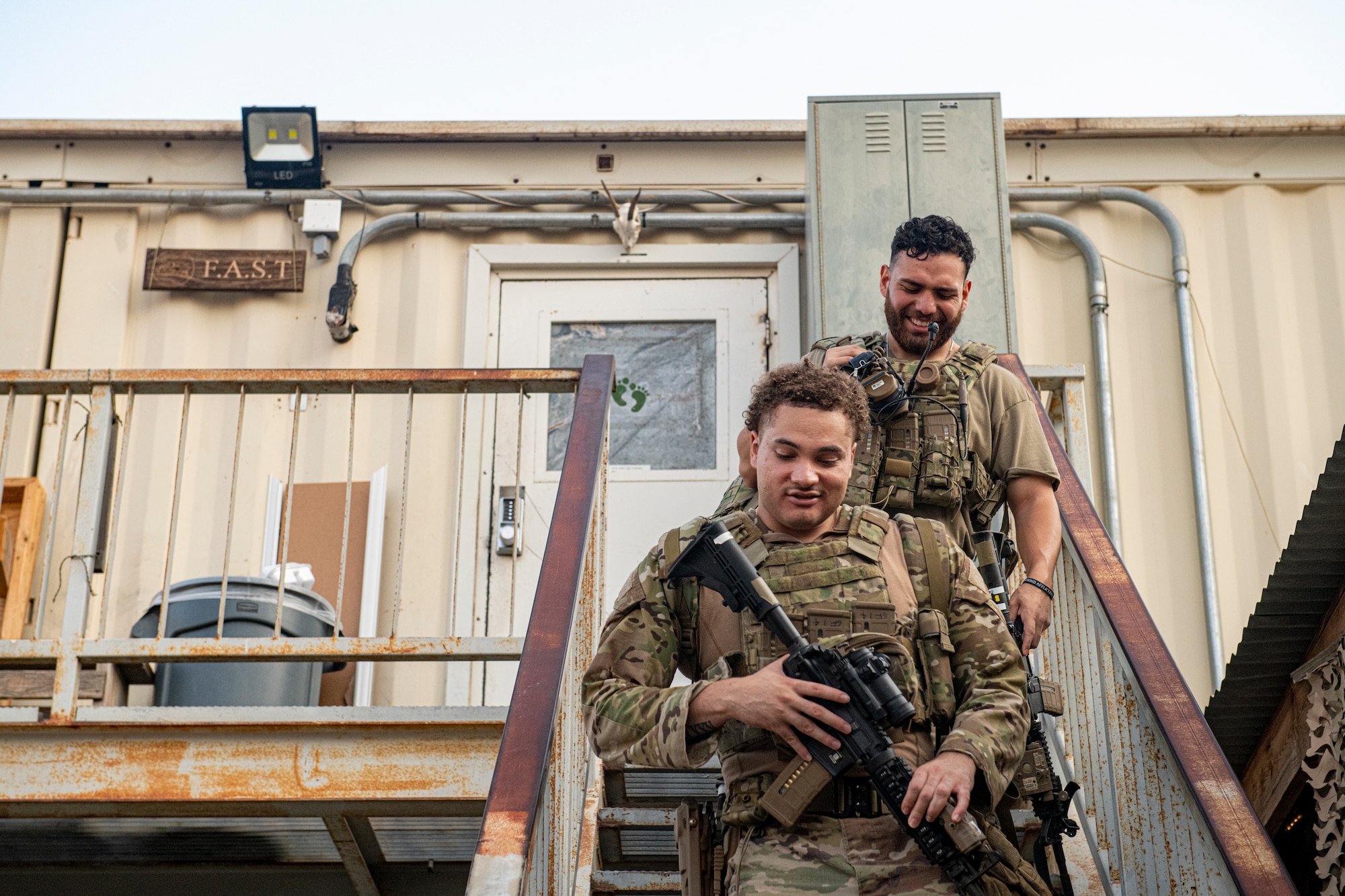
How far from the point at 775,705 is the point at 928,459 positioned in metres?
1.04

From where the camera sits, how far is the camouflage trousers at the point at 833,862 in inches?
91.5

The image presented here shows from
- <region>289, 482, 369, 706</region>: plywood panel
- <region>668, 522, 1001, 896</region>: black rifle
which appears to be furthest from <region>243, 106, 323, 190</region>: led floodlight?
<region>668, 522, 1001, 896</region>: black rifle

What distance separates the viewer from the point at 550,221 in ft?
22.6

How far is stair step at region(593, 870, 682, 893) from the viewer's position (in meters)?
A: 3.38

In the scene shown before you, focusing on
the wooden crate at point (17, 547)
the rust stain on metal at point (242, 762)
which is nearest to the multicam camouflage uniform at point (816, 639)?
the rust stain on metal at point (242, 762)

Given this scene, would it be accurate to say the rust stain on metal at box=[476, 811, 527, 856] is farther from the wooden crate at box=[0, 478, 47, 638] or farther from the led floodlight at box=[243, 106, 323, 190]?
the led floodlight at box=[243, 106, 323, 190]

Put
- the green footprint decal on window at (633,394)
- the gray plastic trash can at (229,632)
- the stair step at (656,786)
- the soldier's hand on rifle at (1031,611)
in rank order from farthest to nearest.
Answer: the green footprint decal on window at (633,394)
the gray plastic trash can at (229,632)
the stair step at (656,786)
the soldier's hand on rifle at (1031,611)

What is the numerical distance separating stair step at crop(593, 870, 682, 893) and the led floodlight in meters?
4.55

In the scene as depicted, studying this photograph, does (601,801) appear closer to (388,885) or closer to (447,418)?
(388,885)

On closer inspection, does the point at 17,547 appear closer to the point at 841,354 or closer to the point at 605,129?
the point at 605,129

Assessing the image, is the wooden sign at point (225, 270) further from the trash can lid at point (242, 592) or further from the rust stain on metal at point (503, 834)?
the rust stain on metal at point (503, 834)

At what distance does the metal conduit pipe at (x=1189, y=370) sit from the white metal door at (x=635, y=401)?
1670mm

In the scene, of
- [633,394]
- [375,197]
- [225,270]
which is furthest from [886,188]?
[225,270]

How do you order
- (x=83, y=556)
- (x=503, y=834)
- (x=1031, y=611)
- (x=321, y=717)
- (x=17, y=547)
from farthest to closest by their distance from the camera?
(x=17, y=547), (x=83, y=556), (x=321, y=717), (x=1031, y=611), (x=503, y=834)
